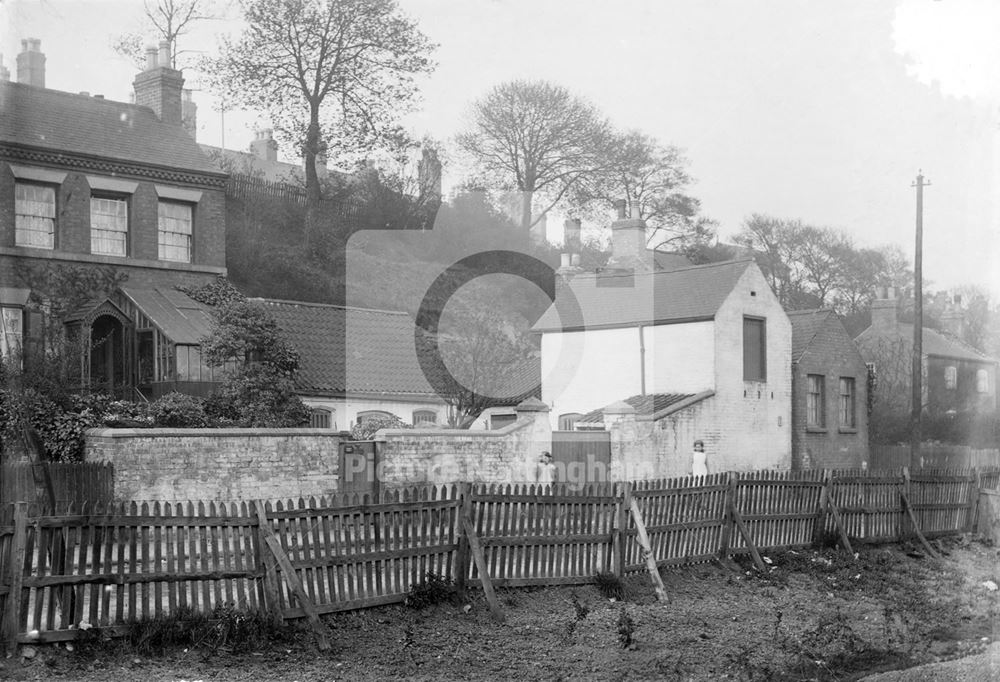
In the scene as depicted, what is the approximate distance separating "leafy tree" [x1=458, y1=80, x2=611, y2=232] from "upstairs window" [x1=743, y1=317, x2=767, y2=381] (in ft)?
59.6

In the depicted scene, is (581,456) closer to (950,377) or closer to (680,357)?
(680,357)

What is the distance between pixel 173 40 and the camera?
128 ft

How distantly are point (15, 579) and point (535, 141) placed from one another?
39331 mm

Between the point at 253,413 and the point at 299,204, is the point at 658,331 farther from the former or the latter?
the point at 299,204

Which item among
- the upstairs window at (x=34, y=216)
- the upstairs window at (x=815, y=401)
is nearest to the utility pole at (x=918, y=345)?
the upstairs window at (x=815, y=401)

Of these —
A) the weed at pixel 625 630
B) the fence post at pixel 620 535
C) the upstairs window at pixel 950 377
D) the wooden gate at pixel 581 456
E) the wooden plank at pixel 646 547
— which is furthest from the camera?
the upstairs window at pixel 950 377

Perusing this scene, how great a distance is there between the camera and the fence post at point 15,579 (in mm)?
9612

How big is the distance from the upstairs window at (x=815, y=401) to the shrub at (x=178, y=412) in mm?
18894

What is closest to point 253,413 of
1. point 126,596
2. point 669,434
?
point 669,434

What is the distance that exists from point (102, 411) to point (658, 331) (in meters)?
15.6

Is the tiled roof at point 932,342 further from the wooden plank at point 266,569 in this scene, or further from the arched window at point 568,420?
the wooden plank at point 266,569

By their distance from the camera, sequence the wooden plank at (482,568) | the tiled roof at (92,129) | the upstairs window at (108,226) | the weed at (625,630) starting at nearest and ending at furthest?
the weed at (625,630), the wooden plank at (482,568), the tiled roof at (92,129), the upstairs window at (108,226)

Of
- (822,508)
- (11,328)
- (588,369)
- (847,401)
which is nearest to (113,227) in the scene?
(11,328)

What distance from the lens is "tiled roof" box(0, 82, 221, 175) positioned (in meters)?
27.3
